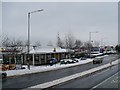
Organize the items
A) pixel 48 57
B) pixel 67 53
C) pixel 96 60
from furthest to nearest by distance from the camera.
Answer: pixel 67 53 → pixel 48 57 → pixel 96 60

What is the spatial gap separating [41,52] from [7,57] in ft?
31.0

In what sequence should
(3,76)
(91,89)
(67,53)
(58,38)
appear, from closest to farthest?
1. (91,89)
2. (3,76)
3. (67,53)
4. (58,38)

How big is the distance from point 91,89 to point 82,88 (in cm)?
77

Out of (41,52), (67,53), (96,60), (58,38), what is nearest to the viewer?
(96,60)

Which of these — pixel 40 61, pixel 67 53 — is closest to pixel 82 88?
pixel 40 61

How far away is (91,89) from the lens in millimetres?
19109

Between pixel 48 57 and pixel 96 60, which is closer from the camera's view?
pixel 96 60

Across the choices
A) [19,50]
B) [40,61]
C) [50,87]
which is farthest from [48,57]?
[50,87]

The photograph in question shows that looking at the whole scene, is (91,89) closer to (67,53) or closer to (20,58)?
(20,58)

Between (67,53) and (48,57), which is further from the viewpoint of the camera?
(67,53)

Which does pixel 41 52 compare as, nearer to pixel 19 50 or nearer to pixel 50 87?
pixel 19 50

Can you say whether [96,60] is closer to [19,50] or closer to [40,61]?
[40,61]

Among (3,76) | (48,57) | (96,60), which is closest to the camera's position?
(3,76)

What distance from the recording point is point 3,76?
30812 millimetres
